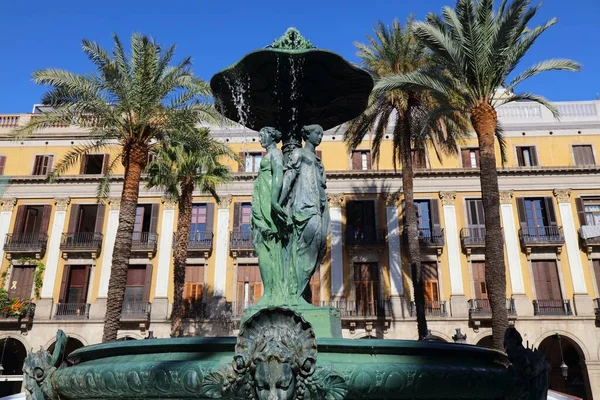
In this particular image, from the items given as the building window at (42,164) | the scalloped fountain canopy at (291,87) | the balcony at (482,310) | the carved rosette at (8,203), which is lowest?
the balcony at (482,310)

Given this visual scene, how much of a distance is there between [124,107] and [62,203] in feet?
52.8

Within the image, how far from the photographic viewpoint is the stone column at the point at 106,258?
28.2m

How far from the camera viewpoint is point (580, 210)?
28.8 m

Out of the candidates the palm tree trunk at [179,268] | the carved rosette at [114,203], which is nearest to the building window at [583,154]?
the palm tree trunk at [179,268]

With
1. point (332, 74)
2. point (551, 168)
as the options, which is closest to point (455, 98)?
point (332, 74)

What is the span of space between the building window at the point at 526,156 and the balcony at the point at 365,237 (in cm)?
878

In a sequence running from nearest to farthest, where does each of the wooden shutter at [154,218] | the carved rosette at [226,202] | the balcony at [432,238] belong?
the balcony at [432,238]
the wooden shutter at [154,218]
the carved rosette at [226,202]

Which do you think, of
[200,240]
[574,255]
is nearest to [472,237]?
[574,255]

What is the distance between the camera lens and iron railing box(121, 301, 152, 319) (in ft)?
90.6

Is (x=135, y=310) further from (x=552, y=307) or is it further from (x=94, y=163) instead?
(x=552, y=307)

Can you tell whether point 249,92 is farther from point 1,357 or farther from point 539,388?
point 1,357

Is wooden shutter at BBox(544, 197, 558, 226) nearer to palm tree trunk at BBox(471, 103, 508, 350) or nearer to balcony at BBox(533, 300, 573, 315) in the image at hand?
balcony at BBox(533, 300, 573, 315)

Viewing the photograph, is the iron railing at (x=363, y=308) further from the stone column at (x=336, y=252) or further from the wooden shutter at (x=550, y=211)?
the wooden shutter at (x=550, y=211)

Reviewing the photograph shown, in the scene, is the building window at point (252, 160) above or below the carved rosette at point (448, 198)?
above
